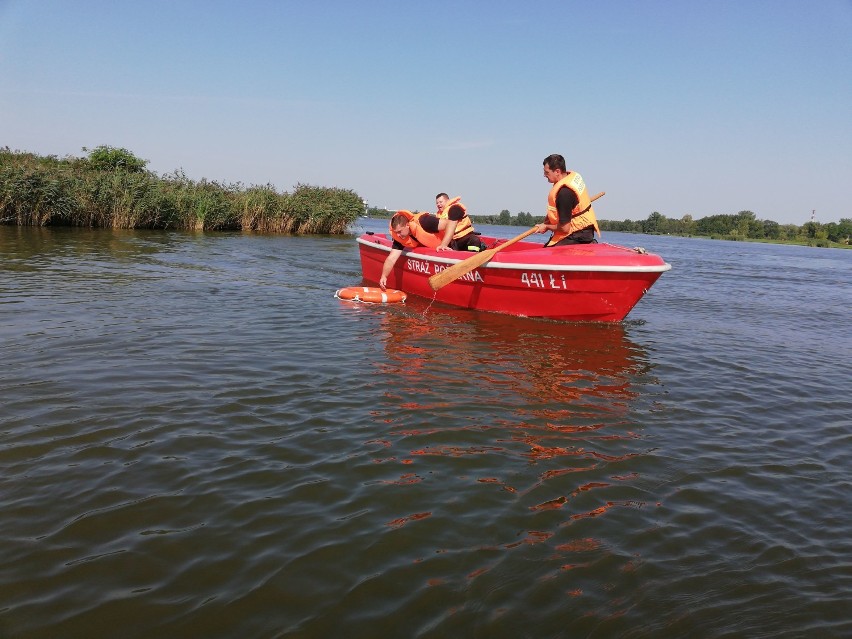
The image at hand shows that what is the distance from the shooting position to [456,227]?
33.6 feet

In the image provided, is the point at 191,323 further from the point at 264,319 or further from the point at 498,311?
the point at 498,311

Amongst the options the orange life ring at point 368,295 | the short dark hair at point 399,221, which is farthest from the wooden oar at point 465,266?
the short dark hair at point 399,221

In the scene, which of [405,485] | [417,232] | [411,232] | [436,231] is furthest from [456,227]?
[405,485]

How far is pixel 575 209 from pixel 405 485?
621 cm

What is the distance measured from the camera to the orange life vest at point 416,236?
34.2ft

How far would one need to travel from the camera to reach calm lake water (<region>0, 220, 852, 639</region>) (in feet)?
8.20

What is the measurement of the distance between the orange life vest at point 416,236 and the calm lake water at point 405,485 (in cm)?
319

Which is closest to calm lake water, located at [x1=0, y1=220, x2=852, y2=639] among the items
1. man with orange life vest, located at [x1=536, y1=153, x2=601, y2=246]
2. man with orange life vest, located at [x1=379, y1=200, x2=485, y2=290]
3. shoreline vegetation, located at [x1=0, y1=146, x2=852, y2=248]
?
man with orange life vest, located at [x1=536, y1=153, x2=601, y2=246]

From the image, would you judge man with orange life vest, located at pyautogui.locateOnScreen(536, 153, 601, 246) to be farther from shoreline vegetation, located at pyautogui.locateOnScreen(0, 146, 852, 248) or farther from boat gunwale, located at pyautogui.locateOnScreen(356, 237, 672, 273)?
shoreline vegetation, located at pyautogui.locateOnScreen(0, 146, 852, 248)

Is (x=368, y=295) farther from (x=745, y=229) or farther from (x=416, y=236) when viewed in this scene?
(x=745, y=229)

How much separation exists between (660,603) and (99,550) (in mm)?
2630

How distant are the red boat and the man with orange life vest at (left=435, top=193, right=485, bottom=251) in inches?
17.9

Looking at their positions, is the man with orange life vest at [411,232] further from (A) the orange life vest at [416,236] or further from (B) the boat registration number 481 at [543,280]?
(B) the boat registration number 481 at [543,280]

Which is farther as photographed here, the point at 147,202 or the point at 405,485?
the point at 147,202
